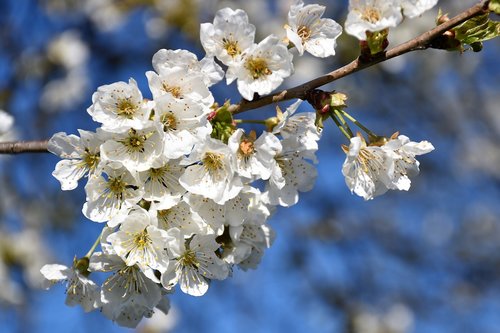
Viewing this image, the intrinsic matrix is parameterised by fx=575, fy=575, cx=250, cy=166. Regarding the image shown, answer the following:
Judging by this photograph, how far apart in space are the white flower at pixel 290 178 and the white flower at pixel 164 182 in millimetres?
318

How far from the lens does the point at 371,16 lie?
1750 mm

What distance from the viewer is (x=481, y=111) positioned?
7172 millimetres

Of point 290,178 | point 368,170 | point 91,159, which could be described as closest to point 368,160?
point 368,170

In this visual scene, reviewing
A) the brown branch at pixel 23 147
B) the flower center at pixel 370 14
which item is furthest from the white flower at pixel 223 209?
the flower center at pixel 370 14

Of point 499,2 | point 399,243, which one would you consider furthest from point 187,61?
point 399,243

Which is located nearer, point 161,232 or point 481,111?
point 161,232

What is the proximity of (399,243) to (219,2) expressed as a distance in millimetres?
3905

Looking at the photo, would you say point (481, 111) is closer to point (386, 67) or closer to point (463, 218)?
point (386, 67)

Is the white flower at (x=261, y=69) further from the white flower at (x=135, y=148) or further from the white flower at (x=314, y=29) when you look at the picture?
the white flower at (x=135, y=148)

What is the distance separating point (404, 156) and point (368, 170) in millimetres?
128

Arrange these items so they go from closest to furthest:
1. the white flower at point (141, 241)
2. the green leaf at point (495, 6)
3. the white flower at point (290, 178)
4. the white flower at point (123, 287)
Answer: the green leaf at point (495, 6) → the white flower at point (141, 241) → the white flower at point (123, 287) → the white flower at point (290, 178)

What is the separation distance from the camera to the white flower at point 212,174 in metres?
1.77

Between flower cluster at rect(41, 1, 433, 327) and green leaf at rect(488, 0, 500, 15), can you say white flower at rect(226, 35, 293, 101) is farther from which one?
green leaf at rect(488, 0, 500, 15)

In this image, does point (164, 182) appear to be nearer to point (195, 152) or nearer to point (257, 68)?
point (195, 152)
